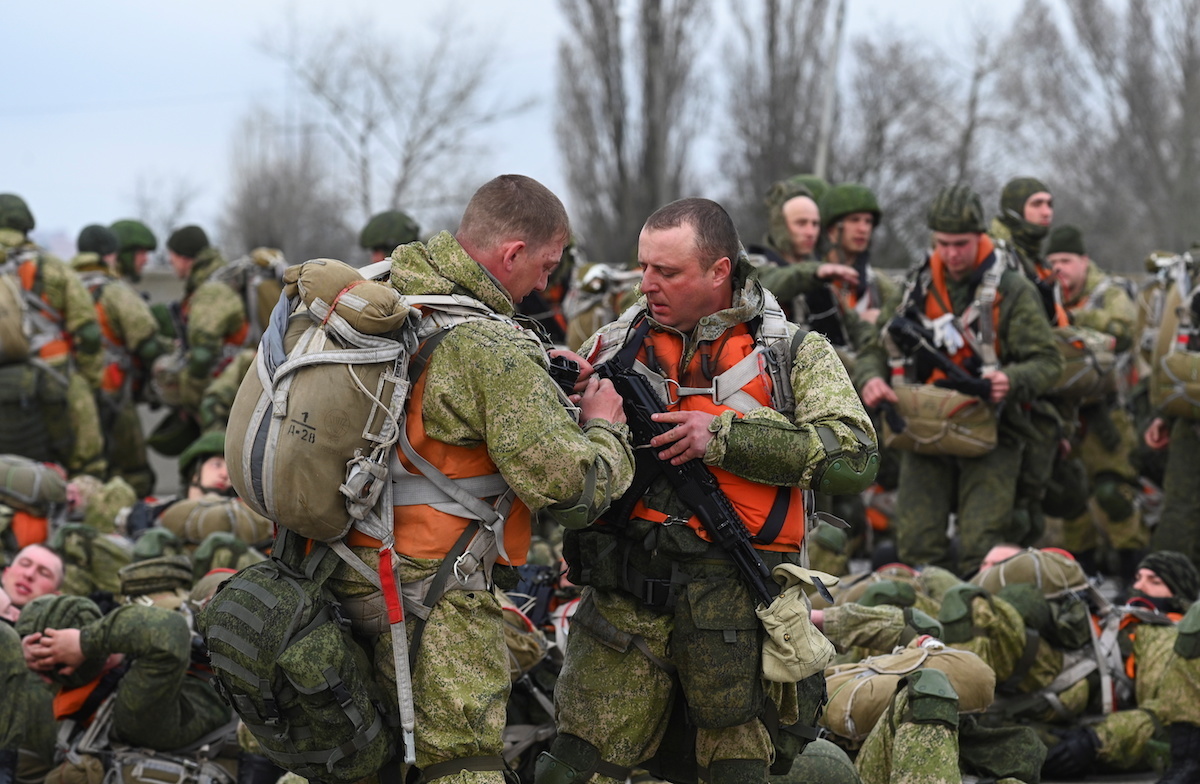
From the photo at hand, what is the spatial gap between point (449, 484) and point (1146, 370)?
8805mm

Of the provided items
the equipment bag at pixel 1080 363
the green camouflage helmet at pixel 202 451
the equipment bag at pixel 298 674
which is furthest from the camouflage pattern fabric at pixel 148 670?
the equipment bag at pixel 1080 363

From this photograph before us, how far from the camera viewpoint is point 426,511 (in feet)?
11.5

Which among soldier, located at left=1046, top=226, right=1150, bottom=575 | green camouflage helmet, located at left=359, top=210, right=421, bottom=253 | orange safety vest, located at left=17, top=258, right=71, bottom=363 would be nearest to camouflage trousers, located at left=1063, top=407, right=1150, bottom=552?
soldier, located at left=1046, top=226, right=1150, bottom=575

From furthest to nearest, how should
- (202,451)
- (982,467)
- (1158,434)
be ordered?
(1158,434), (202,451), (982,467)

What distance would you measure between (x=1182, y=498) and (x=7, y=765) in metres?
6.89

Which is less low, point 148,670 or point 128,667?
point 148,670

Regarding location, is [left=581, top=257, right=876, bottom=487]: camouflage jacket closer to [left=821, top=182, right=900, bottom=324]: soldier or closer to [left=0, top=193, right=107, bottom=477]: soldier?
[left=821, top=182, right=900, bottom=324]: soldier

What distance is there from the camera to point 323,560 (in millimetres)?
3502

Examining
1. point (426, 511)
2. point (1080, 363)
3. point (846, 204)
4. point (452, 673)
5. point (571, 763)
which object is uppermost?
point (846, 204)

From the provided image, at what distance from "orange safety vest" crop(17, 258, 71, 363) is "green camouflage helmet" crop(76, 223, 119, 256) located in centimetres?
151

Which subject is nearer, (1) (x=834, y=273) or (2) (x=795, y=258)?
(1) (x=834, y=273)

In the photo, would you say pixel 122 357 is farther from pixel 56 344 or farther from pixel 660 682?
pixel 660 682

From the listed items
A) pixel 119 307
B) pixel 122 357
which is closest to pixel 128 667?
pixel 119 307

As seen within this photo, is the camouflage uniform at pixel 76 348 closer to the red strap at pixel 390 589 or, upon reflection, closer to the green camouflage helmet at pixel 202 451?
the green camouflage helmet at pixel 202 451
